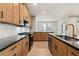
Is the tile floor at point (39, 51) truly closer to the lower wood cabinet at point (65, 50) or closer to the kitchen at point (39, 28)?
the kitchen at point (39, 28)

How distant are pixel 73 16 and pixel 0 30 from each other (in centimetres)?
793

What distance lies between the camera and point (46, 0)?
166 cm

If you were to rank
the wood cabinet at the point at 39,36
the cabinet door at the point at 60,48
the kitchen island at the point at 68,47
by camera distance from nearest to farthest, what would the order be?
1. the kitchen island at the point at 68,47
2. the cabinet door at the point at 60,48
3. the wood cabinet at the point at 39,36

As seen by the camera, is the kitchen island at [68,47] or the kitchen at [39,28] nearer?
the kitchen island at [68,47]

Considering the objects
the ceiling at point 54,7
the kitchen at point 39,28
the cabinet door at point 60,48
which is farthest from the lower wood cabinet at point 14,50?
the ceiling at point 54,7

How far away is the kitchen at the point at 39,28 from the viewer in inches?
91.7

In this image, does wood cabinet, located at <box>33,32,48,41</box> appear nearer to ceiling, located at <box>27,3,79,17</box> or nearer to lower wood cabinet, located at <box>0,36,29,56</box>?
ceiling, located at <box>27,3,79,17</box>

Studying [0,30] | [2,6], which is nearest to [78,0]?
[2,6]

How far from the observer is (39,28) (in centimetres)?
1474

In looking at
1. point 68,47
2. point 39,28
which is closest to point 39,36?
point 39,28

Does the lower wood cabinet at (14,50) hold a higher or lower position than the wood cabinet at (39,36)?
higher

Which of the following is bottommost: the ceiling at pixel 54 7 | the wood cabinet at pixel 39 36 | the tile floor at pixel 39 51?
the tile floor at pixel 39 51

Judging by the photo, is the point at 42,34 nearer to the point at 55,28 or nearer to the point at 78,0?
the point at 55,28

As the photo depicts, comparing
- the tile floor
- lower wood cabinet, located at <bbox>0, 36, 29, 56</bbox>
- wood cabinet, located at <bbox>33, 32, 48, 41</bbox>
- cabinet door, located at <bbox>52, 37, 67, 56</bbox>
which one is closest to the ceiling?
the tile floor
